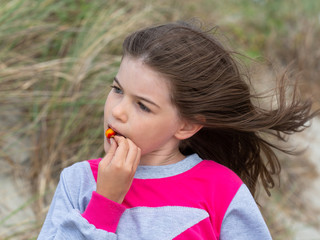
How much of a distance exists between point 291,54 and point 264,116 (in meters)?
4.26

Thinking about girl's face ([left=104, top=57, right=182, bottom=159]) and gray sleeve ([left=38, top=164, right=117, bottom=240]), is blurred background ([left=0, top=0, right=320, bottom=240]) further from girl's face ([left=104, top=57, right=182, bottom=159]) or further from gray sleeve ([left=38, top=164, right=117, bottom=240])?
girl's face ([left=104, top=57, right=182, bottom=159])

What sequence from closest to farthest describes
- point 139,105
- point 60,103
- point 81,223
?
point 81,223 < point 139,105 < point 60,103

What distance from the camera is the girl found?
165 cm

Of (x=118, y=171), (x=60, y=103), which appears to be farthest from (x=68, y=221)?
(x=60, y=103)

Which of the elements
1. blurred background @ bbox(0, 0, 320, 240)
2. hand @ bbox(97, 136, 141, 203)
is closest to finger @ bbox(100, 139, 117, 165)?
hand @ bbox(97, 136, 141, 203)

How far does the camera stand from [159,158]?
1.86 meters

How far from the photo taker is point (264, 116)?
199 cm

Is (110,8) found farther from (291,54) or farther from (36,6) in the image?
(291,54)

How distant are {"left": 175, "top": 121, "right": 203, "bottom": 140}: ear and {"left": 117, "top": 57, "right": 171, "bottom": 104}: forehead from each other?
175mm

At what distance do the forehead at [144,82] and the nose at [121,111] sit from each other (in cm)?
5

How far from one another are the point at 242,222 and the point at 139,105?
56 centimetres

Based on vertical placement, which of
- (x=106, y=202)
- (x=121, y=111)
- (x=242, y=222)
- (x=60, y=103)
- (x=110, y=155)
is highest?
(x=121, y=111)

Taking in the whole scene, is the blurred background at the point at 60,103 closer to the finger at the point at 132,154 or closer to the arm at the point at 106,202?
the arm at the point at 106,202

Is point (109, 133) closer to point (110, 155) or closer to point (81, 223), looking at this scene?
point (110, 155)
